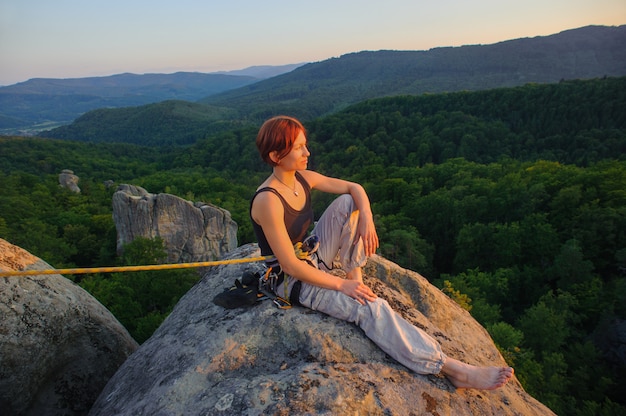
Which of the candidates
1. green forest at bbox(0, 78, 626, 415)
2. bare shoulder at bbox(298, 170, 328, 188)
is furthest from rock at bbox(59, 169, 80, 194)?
bare shoulder at bbox(298, 170, 328, 188)

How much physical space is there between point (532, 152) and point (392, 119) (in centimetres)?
3186

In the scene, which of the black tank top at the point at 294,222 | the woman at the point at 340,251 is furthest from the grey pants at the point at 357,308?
the black tank top at the point at 294,222

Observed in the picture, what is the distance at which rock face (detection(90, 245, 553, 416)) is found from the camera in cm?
291

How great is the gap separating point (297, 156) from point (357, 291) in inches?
59.9

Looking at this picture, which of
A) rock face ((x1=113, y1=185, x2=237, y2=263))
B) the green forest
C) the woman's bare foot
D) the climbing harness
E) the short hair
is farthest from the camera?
rock face ((x1=113, y1=185, x2=237, y2=263))

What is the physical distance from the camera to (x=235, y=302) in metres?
3.99

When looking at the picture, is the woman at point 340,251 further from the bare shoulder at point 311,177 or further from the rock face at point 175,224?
the rock face at point 175,224

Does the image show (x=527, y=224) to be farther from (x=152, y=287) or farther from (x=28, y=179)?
(x=28, y=179)

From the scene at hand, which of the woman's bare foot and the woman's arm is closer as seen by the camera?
the woman's bare foot

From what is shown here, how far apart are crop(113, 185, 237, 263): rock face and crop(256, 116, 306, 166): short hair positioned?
23.6 meters

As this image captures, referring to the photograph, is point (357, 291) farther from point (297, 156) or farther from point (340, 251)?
point (297, 156)

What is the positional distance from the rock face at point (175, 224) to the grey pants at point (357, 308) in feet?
76.6

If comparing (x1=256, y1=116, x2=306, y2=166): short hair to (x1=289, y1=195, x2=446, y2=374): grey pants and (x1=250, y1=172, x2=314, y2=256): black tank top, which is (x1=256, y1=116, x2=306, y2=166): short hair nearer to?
(x1=250, y1=172, x2=314, y2=256): black tank top

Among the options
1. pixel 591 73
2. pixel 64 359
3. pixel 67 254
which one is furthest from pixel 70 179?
pixel 591 73
